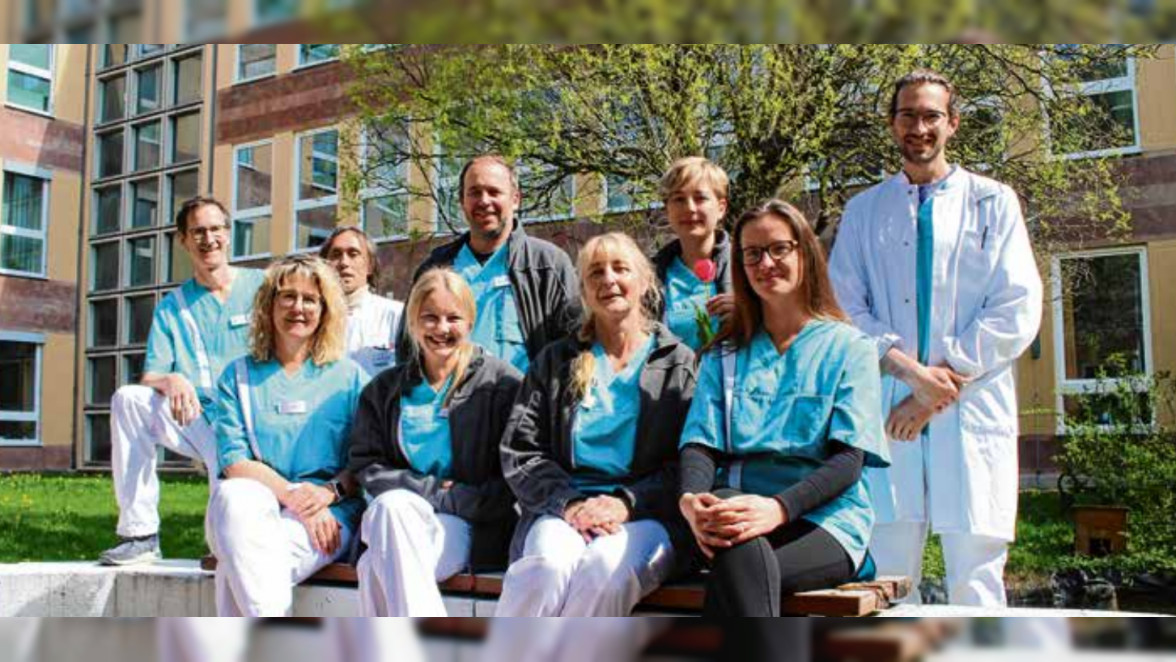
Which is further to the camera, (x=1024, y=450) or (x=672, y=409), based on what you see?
(x=1024, y=450)

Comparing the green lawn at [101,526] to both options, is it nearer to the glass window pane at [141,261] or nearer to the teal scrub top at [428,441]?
the teal scrub top at [428,441]

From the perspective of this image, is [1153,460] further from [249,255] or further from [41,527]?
[249,255]

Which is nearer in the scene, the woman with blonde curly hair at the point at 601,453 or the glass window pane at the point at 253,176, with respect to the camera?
the woman with blonde curly hair at the point at 601,453

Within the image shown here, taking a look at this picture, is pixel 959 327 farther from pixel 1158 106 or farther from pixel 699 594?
pixel 1158 106

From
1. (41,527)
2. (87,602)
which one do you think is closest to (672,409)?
(87,602)

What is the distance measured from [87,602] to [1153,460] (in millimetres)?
7112

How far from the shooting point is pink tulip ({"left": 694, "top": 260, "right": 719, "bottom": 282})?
3.76 m

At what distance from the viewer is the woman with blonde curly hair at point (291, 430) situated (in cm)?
348

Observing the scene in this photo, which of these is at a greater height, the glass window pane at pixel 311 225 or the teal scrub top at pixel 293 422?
the glass window pane at pixel 311 225

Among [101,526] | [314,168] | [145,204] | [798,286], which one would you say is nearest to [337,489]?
[798,286]

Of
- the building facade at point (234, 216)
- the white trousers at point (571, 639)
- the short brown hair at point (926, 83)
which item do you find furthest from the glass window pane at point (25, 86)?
the building facade at point (234, 216)

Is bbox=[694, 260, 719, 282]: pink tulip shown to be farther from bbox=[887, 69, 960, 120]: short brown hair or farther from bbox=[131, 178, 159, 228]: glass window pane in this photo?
bbox=[131, 178, 159, 228]: glass window pane

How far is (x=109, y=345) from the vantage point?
19.0 m

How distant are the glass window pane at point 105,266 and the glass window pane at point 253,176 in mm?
2655
